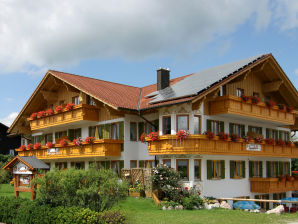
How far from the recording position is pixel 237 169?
26781 millimetres

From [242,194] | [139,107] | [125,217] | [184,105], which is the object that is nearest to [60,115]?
[139,107]

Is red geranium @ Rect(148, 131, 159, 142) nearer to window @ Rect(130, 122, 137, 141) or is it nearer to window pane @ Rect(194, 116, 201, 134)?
window pane @ Rect(194, 116, 201, 134)

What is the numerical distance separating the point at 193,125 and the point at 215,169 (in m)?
3.41

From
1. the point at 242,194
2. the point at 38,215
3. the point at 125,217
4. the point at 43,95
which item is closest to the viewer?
the point at 125,217

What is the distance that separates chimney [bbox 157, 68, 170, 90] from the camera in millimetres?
28500

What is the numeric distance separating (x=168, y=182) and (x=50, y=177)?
27.4 feet

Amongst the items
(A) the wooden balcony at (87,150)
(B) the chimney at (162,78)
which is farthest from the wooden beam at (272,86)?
(A) the wooden balcony at (87,150)

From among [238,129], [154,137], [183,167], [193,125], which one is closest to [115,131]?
[154,137]

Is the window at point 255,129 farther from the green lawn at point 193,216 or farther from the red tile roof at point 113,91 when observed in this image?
the green lawn at point 193,216

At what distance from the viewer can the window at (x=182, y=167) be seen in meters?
23.6

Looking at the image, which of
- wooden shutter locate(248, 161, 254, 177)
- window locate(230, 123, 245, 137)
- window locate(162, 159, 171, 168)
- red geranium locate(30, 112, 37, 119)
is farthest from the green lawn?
red geranium locate(30, 112, 37, 119)

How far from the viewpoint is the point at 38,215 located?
14781 millimetres

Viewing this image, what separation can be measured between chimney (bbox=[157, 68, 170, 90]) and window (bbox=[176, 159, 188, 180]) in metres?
6.64

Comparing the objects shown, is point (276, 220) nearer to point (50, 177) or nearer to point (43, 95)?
point (50, 177)
